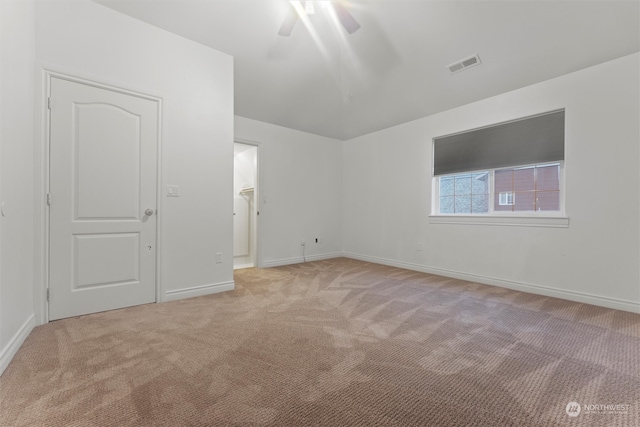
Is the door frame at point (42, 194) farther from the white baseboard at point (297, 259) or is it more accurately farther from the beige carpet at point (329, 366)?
the white baseboard at point (297, 259)

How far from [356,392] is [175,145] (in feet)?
8.98

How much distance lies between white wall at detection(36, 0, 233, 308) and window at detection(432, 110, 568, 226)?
10.2 feet

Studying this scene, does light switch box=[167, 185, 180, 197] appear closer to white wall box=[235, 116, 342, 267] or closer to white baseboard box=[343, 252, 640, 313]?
white wall box=[235, 116, 342, 267]

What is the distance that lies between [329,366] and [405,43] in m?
3.11

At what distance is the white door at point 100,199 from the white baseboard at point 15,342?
0.20m

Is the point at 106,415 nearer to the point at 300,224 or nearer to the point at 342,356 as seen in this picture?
the point at 342,356

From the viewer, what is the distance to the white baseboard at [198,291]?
110 inches

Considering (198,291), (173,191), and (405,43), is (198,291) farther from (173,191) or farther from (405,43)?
(405,43)

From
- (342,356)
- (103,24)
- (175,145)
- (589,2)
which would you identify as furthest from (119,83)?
(589,2)

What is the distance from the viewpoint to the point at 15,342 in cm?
174

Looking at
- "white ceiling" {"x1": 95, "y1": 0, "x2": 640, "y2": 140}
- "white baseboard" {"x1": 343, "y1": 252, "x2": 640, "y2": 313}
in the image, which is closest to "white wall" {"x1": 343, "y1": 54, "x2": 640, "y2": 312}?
"white baseboard" {"x1": 343, "y1": 252, "x2": 640, "y2": 313}

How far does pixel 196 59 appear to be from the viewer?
2.95 meters

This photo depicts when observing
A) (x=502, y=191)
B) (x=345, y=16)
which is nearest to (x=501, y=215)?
(x=502, y=191)

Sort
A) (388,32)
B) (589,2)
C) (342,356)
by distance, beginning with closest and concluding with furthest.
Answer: (342,356), (589,2), (388,32)
